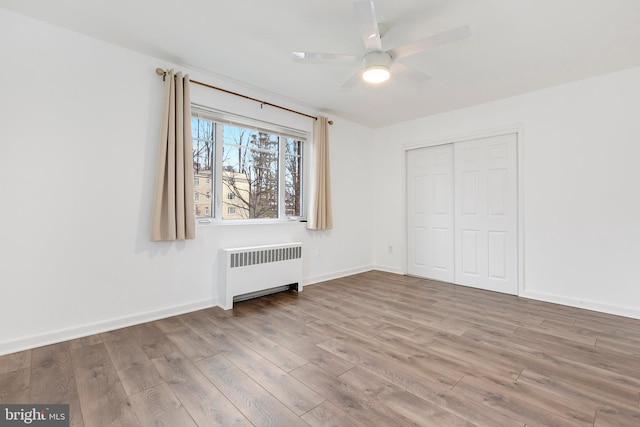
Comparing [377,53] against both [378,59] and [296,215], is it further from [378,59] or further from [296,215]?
[296,215]

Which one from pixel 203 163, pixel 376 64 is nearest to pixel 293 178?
pixel 203 163

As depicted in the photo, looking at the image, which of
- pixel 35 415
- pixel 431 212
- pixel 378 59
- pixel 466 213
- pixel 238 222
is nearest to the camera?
pixel 35 415

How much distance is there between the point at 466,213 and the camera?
4.15 m

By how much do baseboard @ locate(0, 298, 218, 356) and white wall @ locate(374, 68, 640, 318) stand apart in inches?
161

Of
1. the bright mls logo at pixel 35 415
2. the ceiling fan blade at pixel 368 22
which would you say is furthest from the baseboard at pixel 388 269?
the bright mls logo at pixel 35 415

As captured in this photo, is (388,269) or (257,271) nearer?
(257,271)

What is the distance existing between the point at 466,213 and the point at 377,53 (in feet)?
9.28

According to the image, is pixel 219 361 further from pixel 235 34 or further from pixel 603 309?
pixel 603 309

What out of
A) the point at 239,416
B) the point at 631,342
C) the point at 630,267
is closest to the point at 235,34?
the point at 239,416

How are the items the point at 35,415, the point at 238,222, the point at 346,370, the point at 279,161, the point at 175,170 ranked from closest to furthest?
the point at 35,415, the point at 346,370, the point at 175,170, the point at 238,222, the point at 279,161

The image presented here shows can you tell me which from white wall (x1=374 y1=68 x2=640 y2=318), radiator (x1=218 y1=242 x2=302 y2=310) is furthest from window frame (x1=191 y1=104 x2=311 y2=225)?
white wall (x1=374 y1=68 x2=640 y2=318)

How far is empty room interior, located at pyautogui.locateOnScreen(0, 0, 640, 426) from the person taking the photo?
1783 mm

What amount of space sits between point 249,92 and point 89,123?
1687mm

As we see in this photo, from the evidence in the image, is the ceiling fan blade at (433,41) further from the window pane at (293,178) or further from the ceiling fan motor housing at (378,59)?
the window pane at (293,178)
